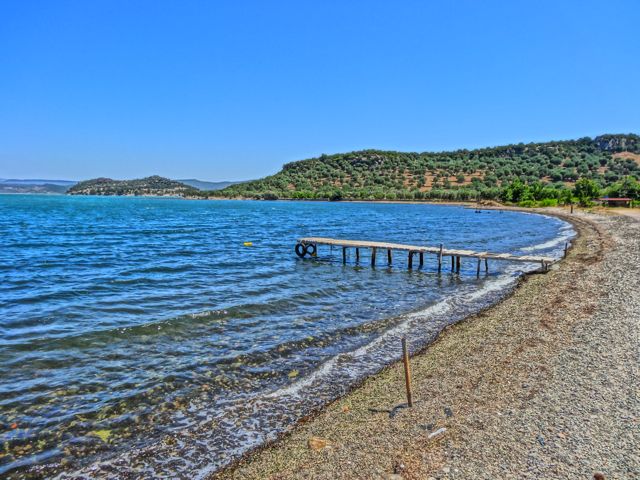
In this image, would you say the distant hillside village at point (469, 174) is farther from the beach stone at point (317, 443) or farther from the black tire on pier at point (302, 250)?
the beach stone at point (317, 443)

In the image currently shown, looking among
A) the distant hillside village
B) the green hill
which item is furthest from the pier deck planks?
the green hill

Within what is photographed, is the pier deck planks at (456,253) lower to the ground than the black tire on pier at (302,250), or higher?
higher

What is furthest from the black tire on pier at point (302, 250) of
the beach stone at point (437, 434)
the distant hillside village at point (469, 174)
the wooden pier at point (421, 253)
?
the distant hillside village at point (469, 174)

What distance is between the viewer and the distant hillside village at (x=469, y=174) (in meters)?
92.4

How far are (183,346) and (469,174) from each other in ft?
439

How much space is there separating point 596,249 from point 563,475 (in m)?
22.2

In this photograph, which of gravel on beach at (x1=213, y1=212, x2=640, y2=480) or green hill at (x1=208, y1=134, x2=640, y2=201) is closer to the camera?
gravel on beach at (x1=213, y1=212, x2=640, y2=480)

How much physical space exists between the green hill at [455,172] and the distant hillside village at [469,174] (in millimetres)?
230

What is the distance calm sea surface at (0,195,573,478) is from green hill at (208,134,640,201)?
7756 cm

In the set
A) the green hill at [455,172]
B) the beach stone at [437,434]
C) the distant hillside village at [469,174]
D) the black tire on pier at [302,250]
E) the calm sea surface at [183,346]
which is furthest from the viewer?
the green hill at [455,172]

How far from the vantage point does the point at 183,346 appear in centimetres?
1008

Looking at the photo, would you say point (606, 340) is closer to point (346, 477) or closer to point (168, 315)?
point (346, 477)

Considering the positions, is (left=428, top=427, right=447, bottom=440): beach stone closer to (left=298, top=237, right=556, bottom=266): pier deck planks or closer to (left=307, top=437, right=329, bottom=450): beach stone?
(left=307, top=437, right=329, bottom=450): beach stone

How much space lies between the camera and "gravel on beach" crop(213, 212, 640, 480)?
501 cm
